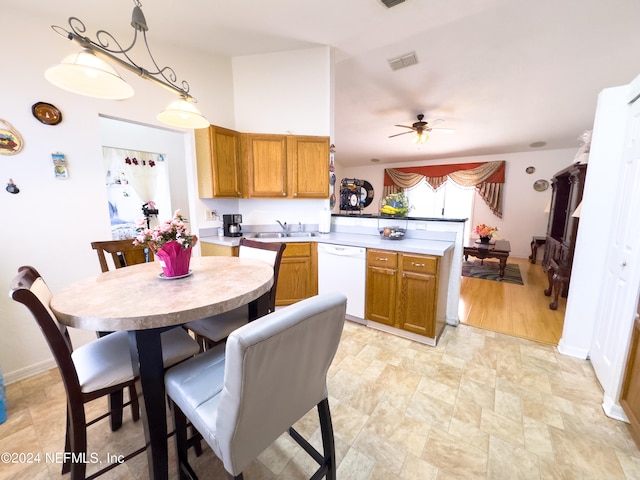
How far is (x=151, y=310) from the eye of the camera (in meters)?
0.99

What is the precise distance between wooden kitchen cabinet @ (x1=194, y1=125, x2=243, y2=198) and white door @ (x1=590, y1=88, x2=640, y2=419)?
319 cm

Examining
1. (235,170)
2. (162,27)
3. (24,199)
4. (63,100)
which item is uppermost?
(162,27)

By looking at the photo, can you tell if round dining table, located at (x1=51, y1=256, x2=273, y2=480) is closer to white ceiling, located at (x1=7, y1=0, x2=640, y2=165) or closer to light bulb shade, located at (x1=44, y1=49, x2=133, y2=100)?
light bulb shade, located at (x1=44, y1=49, x2=133, y2=100)

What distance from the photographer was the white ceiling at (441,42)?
2.14 metres

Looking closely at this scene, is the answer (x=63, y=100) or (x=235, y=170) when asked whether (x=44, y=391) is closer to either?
(x=63, y=100)

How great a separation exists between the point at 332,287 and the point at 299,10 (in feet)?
8.29

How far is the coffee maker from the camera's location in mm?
3025

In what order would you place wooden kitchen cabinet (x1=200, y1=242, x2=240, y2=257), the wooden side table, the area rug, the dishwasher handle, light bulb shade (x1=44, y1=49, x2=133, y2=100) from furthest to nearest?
the wooden side table < the area rug < wooden kitchen cabinet (x1=200, y1=242, x2=240, y2=257) < the dishwasher handle < light bulb shade (x1=44, y1=49, x2=133, y2=100)

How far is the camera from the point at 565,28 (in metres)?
2.43

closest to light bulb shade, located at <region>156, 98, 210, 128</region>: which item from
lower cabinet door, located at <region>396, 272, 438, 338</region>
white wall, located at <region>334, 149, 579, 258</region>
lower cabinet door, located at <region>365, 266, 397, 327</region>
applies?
lower cabinet door, located at <region>365, 266, 397, 327</region>

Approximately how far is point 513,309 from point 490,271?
1816mm

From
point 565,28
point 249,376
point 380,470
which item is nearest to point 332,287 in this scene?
point 380,470

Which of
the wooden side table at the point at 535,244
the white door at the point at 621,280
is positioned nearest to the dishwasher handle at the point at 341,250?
the white door at the point at 621,280

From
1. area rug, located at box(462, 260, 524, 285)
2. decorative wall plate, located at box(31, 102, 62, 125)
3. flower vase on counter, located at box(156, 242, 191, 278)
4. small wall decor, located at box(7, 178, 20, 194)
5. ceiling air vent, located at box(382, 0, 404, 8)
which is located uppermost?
ceiling air vent, located at box(382, 0, 404, 8)
